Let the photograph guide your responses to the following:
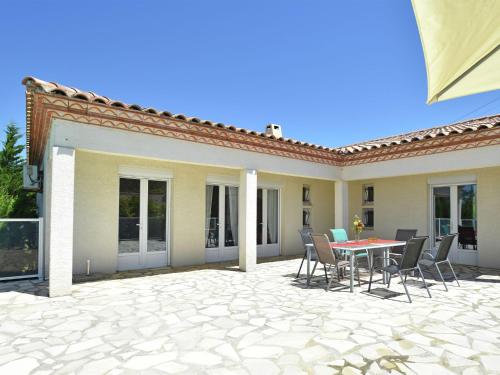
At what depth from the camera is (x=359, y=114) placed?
15.2 m

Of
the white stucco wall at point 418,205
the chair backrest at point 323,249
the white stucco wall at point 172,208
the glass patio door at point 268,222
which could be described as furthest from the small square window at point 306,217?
the chair backrest at point 323,249

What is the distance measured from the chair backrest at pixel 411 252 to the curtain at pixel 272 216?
222 inches

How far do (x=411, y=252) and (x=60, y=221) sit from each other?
6262mm

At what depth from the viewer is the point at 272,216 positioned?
1125 centimetres

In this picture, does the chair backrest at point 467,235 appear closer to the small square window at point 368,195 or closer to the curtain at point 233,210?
A: the small square window at point 368,195

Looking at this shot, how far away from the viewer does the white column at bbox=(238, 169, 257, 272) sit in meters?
8.27

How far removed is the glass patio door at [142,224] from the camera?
Answer: 26.8 feet

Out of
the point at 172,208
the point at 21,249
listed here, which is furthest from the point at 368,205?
the point at 21,249

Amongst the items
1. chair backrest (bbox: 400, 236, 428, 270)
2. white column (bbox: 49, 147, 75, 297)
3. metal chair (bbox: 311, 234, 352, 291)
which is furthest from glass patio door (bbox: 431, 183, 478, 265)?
white column (bbox: 49, 147, 75, 297)

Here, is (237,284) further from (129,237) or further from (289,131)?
(289,131)

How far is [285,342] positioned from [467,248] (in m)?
8.06

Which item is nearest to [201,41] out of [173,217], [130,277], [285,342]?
[173,217]

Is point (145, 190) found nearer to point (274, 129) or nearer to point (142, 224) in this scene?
point (142, 224)

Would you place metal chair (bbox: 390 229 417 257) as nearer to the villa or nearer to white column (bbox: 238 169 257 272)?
the villa
